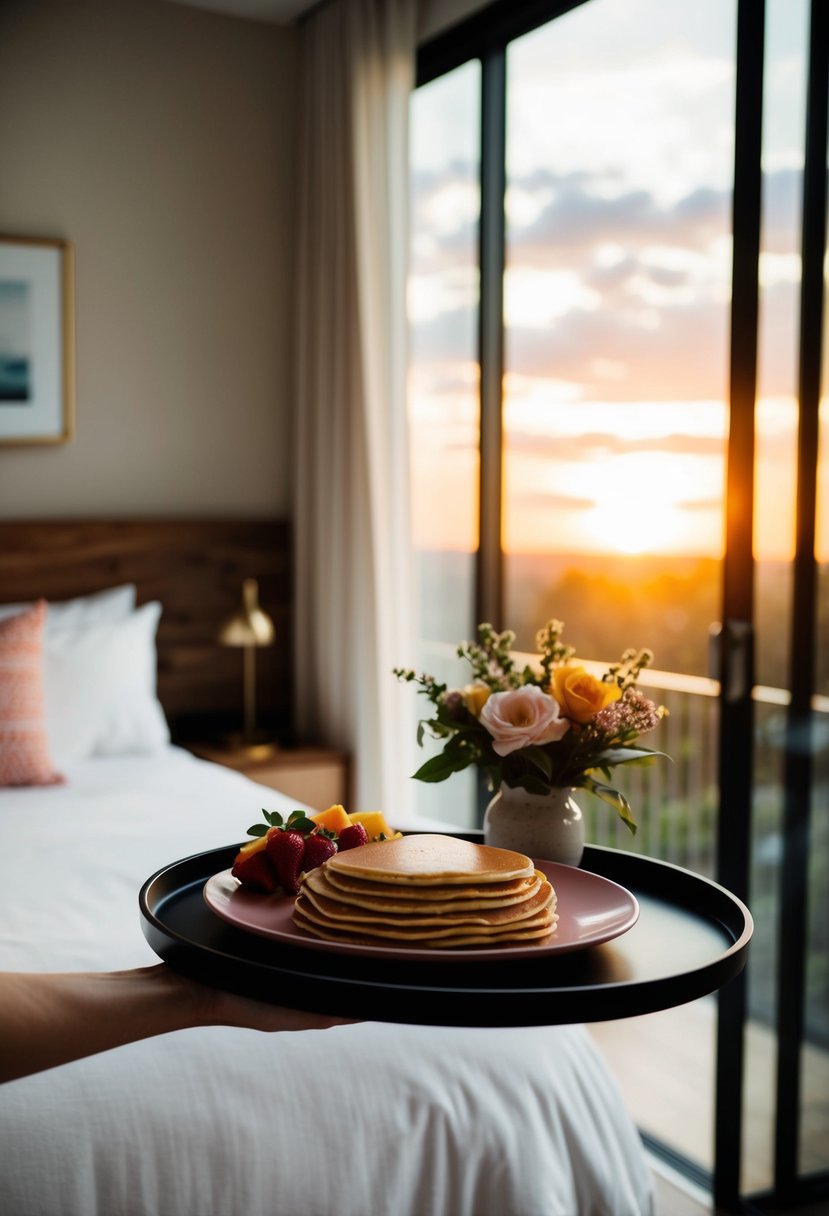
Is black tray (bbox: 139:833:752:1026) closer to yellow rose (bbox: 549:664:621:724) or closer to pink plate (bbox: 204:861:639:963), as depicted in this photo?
pink plate (bbox: 204:861:639:963)

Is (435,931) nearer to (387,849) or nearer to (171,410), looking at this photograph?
(387,849)

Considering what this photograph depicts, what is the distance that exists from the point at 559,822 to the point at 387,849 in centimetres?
34

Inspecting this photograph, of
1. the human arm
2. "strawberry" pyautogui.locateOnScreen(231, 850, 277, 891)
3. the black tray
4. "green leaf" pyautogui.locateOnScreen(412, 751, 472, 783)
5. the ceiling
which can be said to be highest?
the ceiling

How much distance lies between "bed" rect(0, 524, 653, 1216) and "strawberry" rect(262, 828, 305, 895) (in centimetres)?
31

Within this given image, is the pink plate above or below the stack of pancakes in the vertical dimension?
below

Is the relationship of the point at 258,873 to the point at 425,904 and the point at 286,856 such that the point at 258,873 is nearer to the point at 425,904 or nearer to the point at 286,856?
the point at 286,856

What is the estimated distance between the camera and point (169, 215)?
377 cm

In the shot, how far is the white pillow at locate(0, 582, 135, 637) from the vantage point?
11.1 ft

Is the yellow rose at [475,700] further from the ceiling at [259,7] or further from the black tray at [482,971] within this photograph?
the ceiling at [259,7]

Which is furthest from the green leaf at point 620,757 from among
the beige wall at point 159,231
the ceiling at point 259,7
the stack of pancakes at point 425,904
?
the ceiling at point 259,7

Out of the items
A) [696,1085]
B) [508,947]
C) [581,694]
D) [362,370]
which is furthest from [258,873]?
[362,370]

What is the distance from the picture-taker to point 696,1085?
3.05 metres

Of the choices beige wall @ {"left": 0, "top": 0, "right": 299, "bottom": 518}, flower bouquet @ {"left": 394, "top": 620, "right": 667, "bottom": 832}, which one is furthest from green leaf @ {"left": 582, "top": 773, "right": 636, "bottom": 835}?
beige wall @ {"left": 0, "top": 0, "right": 299, "bottom": 518}

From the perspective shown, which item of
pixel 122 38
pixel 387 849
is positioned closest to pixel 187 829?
pixel 387 849
